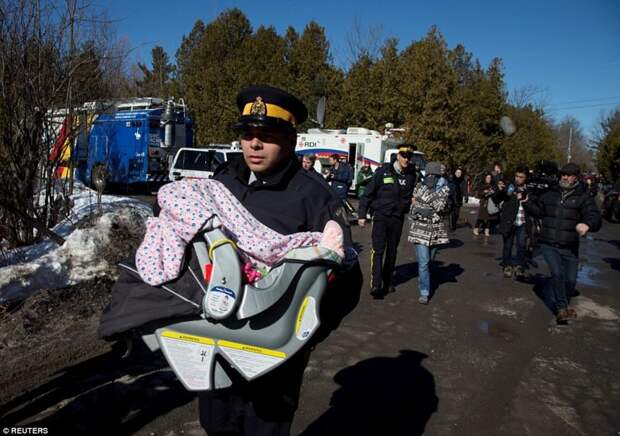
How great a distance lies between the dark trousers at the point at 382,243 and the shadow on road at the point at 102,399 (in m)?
3.51

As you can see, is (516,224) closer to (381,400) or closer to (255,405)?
(381,400)

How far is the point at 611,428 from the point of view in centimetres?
369

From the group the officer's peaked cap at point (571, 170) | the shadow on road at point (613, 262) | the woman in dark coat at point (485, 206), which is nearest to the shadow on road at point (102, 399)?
the officer's peaked cap at point (571, 170)

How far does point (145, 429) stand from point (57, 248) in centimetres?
362

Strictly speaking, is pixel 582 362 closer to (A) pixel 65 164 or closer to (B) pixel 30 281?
(B) pixel 30 281

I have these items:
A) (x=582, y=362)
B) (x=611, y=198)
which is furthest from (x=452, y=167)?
(x=582, y=362)

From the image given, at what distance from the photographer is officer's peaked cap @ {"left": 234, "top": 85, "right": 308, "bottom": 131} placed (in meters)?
2.13

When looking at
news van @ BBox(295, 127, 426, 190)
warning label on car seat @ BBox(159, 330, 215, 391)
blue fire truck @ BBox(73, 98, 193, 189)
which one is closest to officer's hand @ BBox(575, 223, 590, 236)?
warning label on car seat @ BBox(159, 330, 215, 391)

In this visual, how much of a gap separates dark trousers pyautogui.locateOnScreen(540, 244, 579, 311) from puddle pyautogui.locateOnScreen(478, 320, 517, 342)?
932mm

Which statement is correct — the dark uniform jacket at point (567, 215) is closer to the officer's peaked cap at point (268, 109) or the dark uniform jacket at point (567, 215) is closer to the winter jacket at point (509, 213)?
the winter jacket at point (509, 213)

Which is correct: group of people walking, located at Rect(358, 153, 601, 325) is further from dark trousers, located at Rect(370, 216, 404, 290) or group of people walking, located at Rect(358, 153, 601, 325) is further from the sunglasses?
the sunglasses

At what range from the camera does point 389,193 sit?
6.98 m

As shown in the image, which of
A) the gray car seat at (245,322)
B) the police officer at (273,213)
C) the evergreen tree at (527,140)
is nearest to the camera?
the gray car seat at (245,322)

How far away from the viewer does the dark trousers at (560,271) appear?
638 cm
